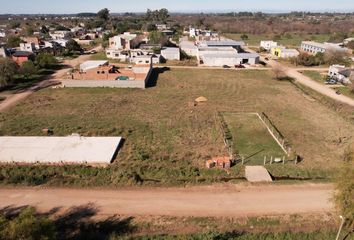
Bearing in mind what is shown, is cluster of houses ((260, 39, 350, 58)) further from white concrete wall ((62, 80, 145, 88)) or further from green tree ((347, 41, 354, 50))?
white concrete wall ((62, 80, 145, 88))

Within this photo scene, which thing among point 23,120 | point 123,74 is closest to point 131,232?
point 23,120

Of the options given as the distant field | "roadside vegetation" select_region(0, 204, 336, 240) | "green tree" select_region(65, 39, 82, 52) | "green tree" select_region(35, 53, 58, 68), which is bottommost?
"roadside vegetation" select_region(0, 204, 336, 240)

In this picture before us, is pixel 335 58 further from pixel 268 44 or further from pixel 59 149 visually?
pixel 59 149

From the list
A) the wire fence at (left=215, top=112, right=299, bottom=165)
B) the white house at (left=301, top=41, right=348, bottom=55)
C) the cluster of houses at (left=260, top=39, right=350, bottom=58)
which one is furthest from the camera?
the white house at (left=301, top=41, right=348, bottom=55)

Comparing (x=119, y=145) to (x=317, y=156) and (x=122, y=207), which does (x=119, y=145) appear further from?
(x=317, y=156)

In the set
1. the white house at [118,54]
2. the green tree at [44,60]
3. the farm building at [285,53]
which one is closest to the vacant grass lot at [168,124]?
the green tree at [44,60]

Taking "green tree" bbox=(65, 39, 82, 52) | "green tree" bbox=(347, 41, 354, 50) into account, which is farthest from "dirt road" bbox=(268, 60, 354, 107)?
"green tree" bbox=(65, 39, 82, 52)

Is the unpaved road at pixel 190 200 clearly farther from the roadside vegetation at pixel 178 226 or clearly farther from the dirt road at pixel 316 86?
the dirt road at pixel 316 86
